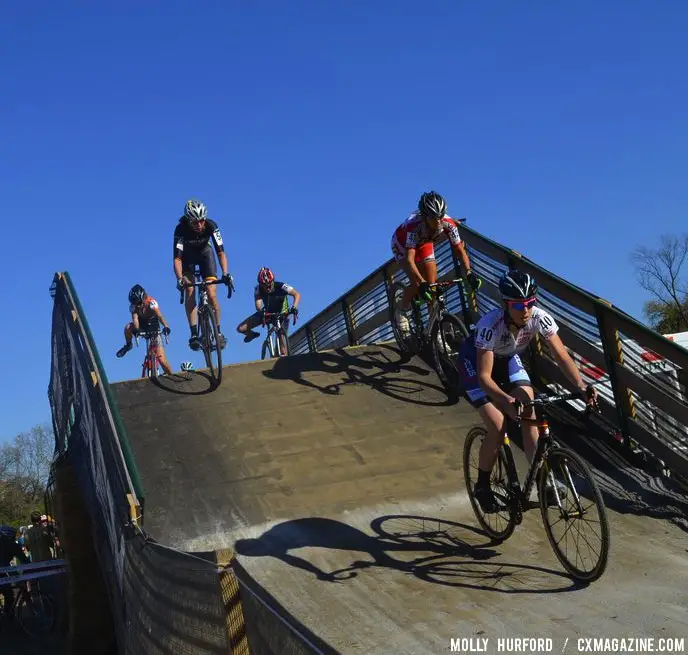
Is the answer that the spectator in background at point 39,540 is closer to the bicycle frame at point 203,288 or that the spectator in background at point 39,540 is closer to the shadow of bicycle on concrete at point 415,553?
the bicycle frame at point 203,288

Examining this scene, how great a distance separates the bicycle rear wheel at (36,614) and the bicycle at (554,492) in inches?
460

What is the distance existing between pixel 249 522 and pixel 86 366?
3.34 metres

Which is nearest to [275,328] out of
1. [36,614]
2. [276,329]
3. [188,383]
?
[276,329]

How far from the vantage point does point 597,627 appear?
4.83 m

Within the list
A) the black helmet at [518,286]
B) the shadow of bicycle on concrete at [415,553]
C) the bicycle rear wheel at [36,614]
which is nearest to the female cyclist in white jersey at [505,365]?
the black helmet at [518,286]

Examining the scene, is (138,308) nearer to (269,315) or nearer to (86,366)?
(269,315)

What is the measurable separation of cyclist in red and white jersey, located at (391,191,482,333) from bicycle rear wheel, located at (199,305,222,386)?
2539 millimetres

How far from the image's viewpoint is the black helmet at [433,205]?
992 cm

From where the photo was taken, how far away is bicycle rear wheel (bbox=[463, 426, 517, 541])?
21.6ft

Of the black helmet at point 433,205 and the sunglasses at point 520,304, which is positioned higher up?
the black helmet at point 433,205

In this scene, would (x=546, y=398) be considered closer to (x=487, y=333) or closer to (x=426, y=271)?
(x=487, y=333)

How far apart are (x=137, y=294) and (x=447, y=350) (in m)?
6.14

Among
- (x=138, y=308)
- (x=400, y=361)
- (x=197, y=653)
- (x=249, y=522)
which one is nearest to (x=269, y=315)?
(x=138, y=308)

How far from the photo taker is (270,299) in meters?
14.9
